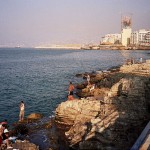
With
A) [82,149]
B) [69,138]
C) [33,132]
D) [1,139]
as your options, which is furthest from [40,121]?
[82,149]

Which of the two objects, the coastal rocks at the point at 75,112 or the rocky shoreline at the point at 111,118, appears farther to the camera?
the coastal rocks at the point at 75,112

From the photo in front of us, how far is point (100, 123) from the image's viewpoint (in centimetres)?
1369

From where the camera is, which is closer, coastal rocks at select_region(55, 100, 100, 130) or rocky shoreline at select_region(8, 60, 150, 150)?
rocky shoreline at select_region(8, 60, 150, 150)

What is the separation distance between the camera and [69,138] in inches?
656

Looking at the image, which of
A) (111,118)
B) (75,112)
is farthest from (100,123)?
(75,112)

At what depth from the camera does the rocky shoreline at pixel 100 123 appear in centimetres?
1311

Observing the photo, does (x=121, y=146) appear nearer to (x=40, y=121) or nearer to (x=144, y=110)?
(x=144, y=110)

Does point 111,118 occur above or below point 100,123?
above

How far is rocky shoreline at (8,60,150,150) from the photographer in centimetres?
1311

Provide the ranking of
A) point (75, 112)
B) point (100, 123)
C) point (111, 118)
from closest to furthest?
A: 1. point (100, 123)
2. point (111, 118)
3. point (75, 112)

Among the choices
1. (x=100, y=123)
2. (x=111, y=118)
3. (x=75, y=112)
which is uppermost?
(x=111, y=118)

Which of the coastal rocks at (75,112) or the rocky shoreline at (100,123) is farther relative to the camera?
the coastal rocks at (75,112)

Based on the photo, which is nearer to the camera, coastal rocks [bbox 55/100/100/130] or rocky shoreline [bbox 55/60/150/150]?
rocky shoreline [bbox 55/60/150/150]

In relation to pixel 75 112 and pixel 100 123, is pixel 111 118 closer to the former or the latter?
pixel 100 123
